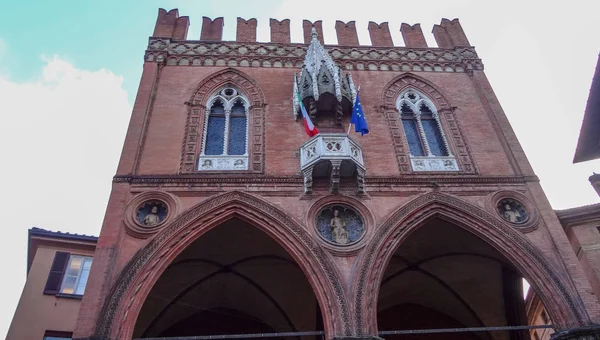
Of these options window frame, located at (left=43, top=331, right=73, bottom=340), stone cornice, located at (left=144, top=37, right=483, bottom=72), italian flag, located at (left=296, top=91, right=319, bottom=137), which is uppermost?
stone cornice, located at (left=144, top=37, right=483, bottom=72)

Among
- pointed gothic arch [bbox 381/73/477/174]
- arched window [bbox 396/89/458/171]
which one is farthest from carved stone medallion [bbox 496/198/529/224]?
arched window [bbox 396/89/458/171]

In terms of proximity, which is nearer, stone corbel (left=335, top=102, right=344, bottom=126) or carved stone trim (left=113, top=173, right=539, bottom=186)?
carved stone trim (left=113, top=173, right=539, bottom=186)

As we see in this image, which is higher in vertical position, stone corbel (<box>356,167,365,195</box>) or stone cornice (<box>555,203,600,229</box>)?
stone corbel (<box>356,167,365,195</box>)

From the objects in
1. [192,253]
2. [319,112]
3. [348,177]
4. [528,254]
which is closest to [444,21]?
[319,112]

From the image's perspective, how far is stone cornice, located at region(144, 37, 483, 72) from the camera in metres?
14.2

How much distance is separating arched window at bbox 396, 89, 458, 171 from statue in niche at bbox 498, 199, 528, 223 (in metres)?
1.46

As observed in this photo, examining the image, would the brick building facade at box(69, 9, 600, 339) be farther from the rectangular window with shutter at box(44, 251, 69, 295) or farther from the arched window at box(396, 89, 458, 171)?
the rectangular window with shutter at box(44, 251, 69, 295)

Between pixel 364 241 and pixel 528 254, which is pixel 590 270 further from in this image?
pixel 364 241

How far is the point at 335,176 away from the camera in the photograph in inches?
424

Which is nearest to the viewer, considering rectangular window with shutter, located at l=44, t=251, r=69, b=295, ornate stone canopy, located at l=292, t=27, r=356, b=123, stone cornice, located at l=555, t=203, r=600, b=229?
stone cornice, located at l=555, t=203, r=600, b=229

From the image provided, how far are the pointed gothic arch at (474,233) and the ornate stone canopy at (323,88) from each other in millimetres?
3312

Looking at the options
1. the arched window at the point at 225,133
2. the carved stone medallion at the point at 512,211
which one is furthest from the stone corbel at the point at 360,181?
the carved stone medallion at the point at 512,211

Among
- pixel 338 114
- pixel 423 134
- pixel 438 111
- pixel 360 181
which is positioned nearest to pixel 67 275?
pixel 360 181

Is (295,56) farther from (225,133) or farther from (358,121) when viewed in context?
(358,121)
